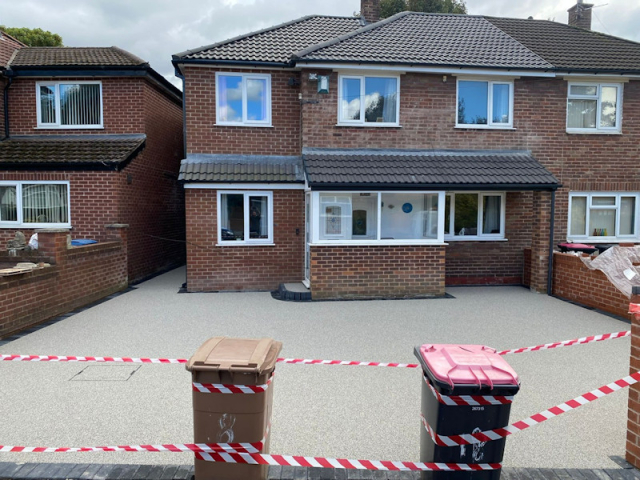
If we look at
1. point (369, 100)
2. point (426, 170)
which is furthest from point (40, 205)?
point (426, 170)

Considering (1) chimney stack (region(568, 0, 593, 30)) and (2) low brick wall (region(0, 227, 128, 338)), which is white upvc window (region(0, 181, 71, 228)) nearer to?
(2) low brick wall (region(0, 227, 128, 338))

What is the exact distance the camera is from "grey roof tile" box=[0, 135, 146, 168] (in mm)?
11805

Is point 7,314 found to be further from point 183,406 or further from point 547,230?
point 547,230

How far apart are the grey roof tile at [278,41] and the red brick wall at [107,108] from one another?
2475 mm

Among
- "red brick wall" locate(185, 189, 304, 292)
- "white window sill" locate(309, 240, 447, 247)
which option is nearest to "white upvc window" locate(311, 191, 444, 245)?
"white window sill" locate(309, 240, 447, 247)

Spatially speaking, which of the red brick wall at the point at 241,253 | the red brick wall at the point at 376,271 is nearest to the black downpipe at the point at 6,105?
the red brick wall at the point at 241,253

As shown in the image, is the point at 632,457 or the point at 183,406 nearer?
the point at 632,457

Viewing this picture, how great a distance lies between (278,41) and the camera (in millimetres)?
12656

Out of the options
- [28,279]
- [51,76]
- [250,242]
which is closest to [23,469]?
[28,279]

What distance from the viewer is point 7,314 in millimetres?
7246

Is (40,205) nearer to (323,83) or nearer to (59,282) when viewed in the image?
(59,282)

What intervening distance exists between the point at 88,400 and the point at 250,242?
7045 millimetres

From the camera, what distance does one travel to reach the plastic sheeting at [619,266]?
8.74m

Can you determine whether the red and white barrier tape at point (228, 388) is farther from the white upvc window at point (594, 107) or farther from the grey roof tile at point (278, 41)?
the white upvc window at point (594, 107)
